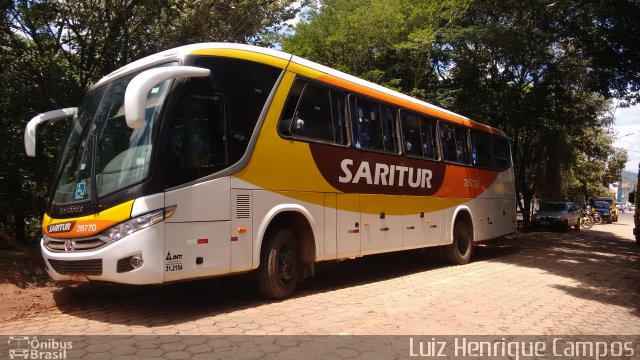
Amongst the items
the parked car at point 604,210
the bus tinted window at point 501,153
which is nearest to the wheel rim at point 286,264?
the bus tinted window at point 501,153

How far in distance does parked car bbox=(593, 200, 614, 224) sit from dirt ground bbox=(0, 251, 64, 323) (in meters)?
42.2

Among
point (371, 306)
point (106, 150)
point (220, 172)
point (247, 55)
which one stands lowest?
point (371, 306)

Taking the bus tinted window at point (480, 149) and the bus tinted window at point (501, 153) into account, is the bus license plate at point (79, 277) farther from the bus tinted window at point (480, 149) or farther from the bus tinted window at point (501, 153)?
the bus tinted window at point (501, 153)

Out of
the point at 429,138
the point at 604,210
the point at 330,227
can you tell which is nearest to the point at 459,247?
the point at 429,138

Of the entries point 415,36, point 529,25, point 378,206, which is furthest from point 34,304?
point 529,25

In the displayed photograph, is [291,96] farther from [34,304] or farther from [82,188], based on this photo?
[34,304]

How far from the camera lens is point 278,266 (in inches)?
266

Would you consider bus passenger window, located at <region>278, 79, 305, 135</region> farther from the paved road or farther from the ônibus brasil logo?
the ônibus brasil logo

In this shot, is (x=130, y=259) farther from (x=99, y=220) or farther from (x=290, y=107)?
(x=290, y=107)

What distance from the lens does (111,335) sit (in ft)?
16.2

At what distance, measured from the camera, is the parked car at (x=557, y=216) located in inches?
1024

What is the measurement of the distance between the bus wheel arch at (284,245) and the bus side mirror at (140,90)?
2.25m

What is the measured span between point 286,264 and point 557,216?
23282 millimetres

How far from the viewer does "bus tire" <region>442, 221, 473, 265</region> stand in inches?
446
